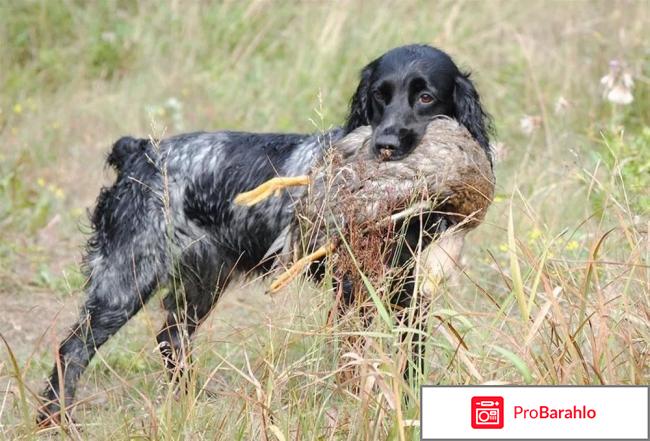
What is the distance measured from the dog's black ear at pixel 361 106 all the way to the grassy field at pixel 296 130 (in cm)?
32

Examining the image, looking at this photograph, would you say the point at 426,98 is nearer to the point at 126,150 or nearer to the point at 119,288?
the point at 126,150

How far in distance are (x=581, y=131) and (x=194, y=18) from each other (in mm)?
3440

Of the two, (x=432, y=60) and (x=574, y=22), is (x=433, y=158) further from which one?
(x=574, y=22)

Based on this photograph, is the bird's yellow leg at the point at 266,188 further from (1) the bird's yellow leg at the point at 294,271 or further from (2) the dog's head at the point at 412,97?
(2) the dog's head at the point at 412,97

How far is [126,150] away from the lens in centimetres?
526

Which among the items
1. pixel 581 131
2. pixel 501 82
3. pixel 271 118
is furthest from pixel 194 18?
pixel 581 131

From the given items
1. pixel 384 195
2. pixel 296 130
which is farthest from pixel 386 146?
pixel 296 130

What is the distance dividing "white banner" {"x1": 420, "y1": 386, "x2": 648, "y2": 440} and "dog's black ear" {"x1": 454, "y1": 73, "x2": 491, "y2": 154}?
1.66m

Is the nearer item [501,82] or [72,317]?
[72,317]

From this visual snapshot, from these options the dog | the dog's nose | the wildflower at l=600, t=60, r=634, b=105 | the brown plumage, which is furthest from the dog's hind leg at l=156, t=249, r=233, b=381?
the wildflower at l=600, t=60, r=634, b=105

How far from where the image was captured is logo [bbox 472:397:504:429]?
3.22 metres

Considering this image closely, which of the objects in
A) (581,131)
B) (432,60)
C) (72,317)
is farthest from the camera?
(581,131)

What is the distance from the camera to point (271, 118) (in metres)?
8.66

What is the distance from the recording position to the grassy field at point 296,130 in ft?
11.7
